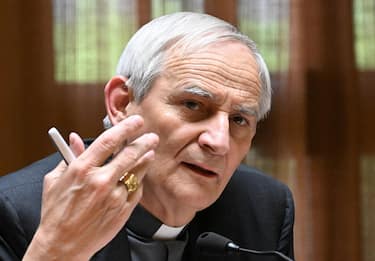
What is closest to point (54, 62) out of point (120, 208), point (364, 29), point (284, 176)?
point (284, 176)

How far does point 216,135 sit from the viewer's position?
4.86 ft

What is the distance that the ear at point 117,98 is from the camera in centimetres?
156

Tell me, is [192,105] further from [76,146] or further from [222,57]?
[76,146]

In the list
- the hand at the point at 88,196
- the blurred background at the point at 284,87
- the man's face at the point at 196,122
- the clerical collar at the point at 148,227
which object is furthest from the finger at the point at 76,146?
the blurred background at the point at 284,87

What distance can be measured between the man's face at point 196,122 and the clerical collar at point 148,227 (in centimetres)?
5

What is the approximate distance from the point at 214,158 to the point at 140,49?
29 centimetres

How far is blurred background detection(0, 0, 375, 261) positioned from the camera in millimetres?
Result: 2572

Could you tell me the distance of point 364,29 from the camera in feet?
8.37

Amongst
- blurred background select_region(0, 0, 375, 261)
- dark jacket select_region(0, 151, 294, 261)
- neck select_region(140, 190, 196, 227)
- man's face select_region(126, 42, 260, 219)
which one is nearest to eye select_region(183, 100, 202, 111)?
man's face select_region(126, 42, 260, 219)

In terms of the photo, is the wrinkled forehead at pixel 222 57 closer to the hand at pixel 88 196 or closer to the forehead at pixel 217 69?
the forehead at pixel 217 69

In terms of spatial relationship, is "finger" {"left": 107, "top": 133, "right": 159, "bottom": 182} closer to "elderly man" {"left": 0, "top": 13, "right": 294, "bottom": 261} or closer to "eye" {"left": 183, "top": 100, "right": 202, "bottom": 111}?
"elderly man" {"left": 0, "top": 13, "right": 294, "bottom": 261}

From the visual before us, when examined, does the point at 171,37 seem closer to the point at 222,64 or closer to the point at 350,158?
the point at 222,64

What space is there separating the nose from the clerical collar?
0.25m

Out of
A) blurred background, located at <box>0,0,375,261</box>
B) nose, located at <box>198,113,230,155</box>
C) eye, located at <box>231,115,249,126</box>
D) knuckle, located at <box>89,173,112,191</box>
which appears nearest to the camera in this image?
knuckle, located at <box>89,173,112,191</box>
